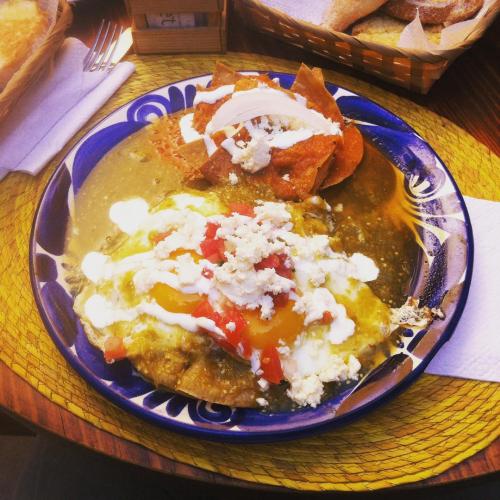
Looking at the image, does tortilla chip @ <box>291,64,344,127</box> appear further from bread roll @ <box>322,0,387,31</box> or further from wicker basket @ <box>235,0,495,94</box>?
bread roll @ <box>322,0,387,31</box>

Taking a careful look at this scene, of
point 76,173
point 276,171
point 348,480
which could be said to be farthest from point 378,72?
point 348,480

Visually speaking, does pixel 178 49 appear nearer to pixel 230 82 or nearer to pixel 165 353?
pixel 230 82

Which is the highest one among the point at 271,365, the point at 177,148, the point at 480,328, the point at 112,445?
the point at 177,148

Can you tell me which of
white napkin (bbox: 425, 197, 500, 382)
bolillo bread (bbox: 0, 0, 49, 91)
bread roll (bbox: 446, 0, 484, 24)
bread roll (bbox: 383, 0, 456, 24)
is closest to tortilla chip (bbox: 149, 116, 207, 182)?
bolillo bread (bbox: 0, 0, 49, 91)

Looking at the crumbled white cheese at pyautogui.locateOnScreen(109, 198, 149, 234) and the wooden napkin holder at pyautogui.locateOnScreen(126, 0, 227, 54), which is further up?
the wooden napkin holder at pyautogui.locateOnScreen(126, 0, 227, 54)

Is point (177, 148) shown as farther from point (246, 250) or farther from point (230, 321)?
point (230, 321)

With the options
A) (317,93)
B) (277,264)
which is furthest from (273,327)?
(317,93)

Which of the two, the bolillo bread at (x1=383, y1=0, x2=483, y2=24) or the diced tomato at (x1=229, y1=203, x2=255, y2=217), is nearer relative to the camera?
the diced tomato at (x1=229, y1=203, x2=255, y2=217)
